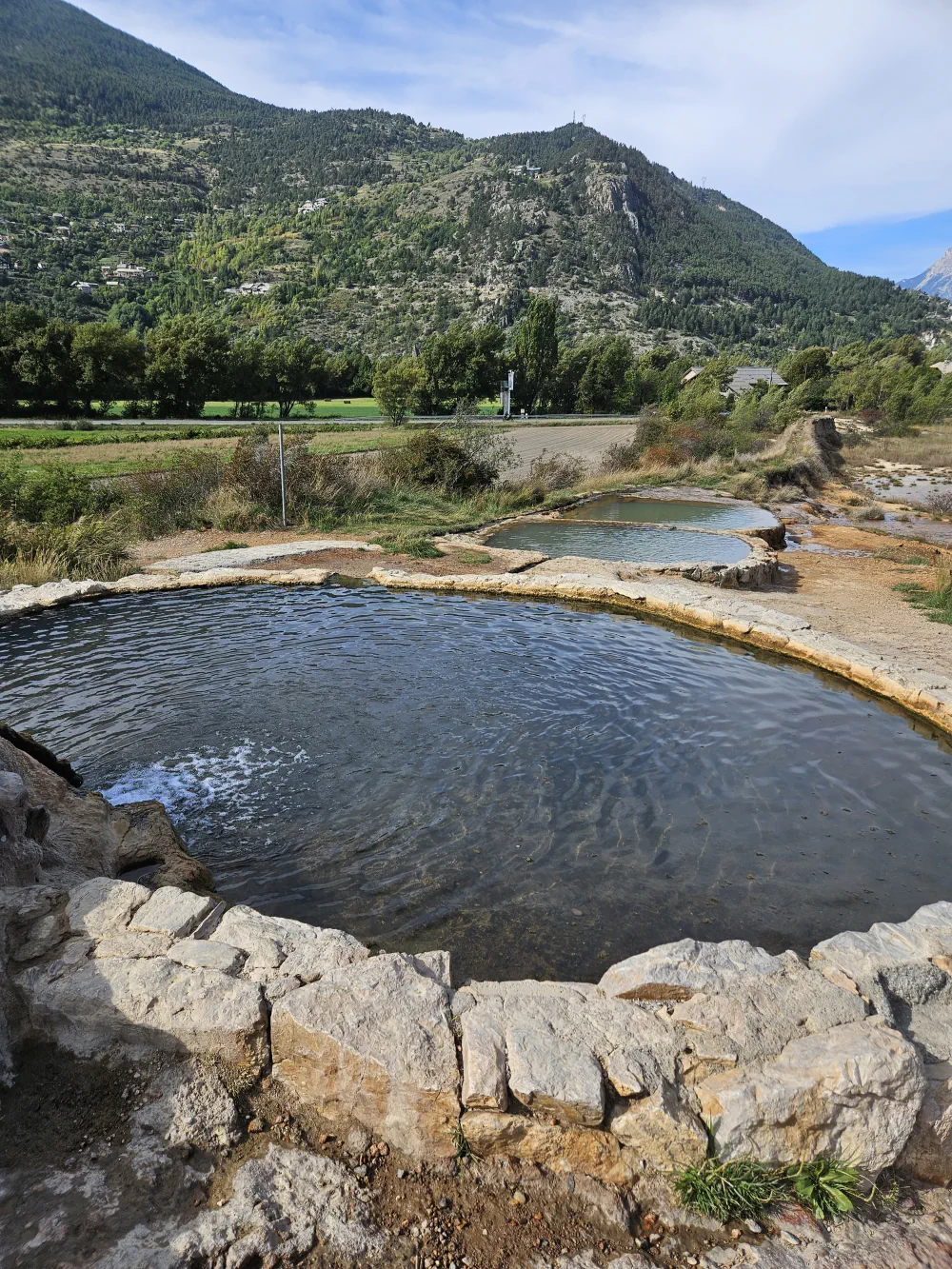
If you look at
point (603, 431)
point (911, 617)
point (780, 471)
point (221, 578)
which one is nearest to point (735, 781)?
point (911, 617)

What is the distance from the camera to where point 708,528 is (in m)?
20.4

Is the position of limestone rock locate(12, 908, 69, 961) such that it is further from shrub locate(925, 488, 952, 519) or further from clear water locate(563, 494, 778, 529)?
shrub locate(925, 488, 952, 519)

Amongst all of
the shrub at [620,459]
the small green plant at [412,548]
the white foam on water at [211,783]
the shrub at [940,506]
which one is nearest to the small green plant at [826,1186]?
the white foam on water at [211,783]

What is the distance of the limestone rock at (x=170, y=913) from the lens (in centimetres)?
375

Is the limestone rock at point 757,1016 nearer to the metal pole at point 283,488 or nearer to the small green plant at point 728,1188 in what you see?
the small green plant at point 728,1188

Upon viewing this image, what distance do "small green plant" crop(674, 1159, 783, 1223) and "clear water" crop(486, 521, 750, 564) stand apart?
1328 centimetres

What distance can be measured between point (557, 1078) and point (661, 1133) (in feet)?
1.51

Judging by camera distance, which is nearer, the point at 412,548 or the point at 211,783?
the point at 211,783

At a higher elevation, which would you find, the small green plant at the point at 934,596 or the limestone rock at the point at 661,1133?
the limestone rock at the point at 661,1133

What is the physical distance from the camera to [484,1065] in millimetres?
2965

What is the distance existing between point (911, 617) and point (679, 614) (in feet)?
13.7

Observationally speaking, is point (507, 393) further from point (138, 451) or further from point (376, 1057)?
point (376, 1057)

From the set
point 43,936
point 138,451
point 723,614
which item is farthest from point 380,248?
point 43,936

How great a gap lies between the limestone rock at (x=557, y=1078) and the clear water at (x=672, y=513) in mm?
19129
